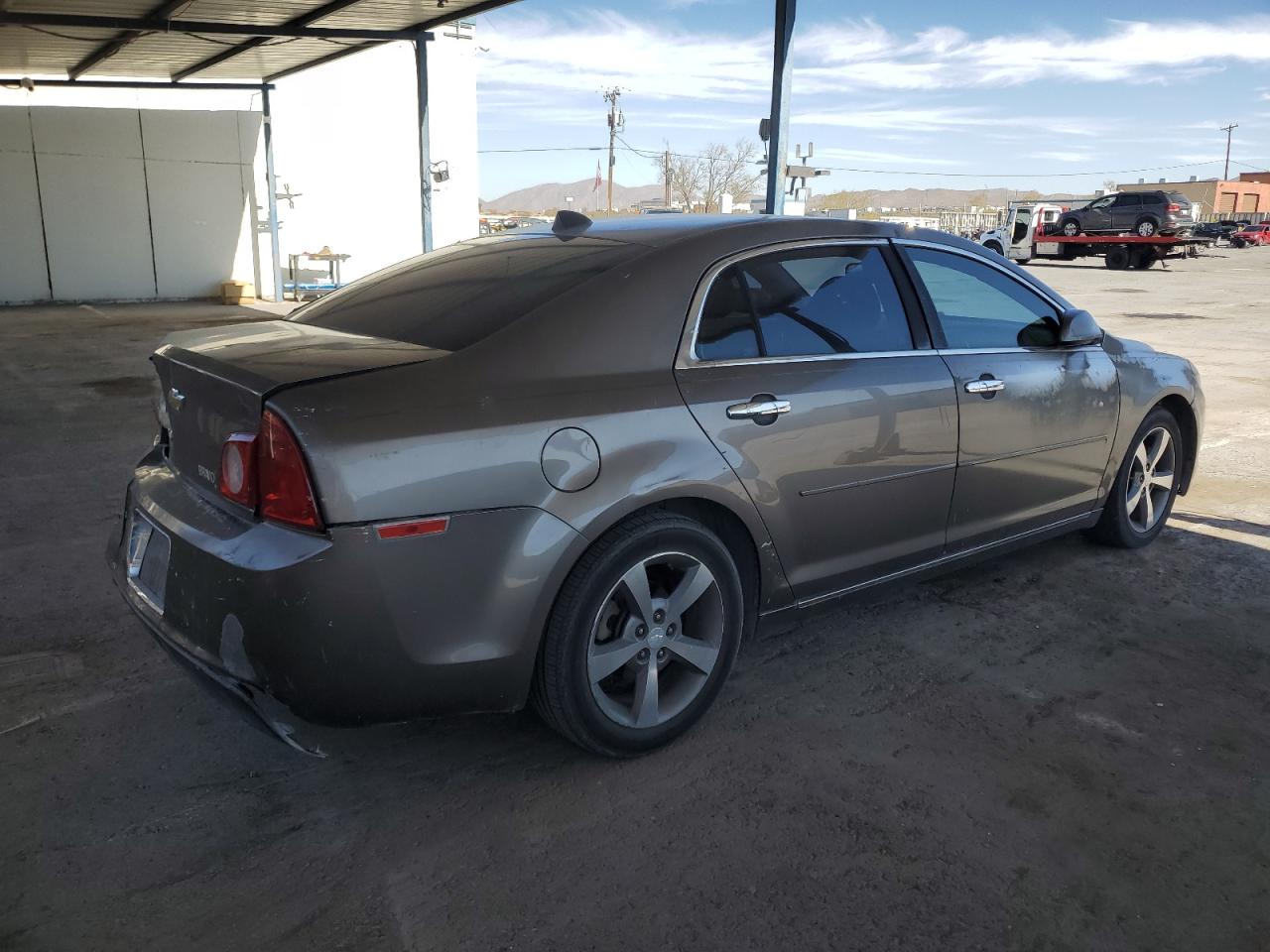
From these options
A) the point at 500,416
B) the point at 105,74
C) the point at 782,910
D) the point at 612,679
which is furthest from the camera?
the point at 105,74

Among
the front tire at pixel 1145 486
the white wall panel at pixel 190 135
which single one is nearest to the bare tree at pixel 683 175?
the white wall panel at pixel 190 135

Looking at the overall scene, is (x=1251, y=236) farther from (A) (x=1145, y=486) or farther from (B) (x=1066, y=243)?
(A) (x=1145, y=486)

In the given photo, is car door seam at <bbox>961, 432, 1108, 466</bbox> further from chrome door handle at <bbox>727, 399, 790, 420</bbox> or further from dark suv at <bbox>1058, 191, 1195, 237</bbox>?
dark suv at <bbox>1058, 191, 1195, 237</bbox>

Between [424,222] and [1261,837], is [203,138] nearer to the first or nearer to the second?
[424,222]

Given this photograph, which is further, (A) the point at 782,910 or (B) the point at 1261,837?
(B) the point at 1261,837

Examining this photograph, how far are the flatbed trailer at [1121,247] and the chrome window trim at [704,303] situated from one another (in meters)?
34.4

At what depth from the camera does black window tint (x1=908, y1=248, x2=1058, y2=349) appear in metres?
3.84

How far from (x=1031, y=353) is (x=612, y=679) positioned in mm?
2253

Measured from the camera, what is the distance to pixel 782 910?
2404 mm

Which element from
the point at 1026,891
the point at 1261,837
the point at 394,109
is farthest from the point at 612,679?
the point at 394,109

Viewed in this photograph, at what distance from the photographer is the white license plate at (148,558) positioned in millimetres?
2814

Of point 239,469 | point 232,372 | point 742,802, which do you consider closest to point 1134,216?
point 742,802

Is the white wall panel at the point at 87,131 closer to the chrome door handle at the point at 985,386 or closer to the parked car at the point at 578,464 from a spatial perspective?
the parked car at the point at 578,464

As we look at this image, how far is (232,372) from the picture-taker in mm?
2705
